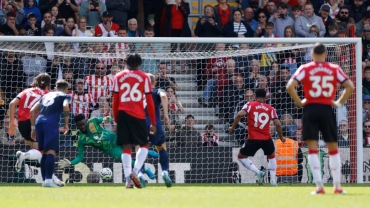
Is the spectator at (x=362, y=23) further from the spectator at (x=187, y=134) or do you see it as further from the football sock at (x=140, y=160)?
the football sock at (x=140, y=160)

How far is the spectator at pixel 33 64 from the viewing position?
62.7 ft

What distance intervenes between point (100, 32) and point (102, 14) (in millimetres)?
696

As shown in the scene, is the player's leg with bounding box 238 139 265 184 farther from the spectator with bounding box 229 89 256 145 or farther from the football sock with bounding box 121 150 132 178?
the football sock with bounding box 121 150 132 178

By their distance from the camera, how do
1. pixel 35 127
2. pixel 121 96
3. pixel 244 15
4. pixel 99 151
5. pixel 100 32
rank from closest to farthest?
1. pixel 121 96
2. pixel 35 127
3. pixel 99 151
4. pixel 100 32
5. pixel 244 15

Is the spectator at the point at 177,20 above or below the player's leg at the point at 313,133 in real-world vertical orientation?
above

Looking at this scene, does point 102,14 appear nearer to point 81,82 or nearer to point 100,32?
point 100,32

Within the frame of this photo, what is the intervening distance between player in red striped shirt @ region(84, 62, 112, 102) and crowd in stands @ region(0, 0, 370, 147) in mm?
20

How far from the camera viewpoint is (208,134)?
19.1 metres

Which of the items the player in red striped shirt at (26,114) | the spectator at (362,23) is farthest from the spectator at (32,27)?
the spectator at (362,23)

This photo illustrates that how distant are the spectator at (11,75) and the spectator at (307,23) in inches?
263

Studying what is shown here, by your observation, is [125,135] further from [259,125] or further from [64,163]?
[64,163]
